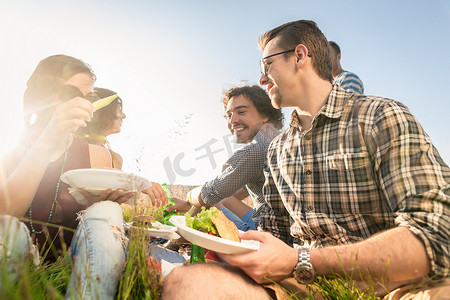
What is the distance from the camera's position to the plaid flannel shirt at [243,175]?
390 centimetres

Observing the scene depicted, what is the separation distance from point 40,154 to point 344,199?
2.10 metres

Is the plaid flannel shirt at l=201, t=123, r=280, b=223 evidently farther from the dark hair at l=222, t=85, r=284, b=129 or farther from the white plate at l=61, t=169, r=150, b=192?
the white plate at l=61, t=169, r=150, b=192

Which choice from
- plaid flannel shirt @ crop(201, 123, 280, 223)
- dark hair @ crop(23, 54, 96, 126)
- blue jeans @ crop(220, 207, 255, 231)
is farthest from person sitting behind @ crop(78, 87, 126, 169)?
blue jeans @ crop(220, 207, 255, 231)

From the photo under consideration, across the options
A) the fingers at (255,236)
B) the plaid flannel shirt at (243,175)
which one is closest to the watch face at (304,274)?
the fingers at (255,236)

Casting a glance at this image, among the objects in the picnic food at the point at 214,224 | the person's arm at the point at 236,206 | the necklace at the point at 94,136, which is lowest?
the person's arm at the point at 236,206

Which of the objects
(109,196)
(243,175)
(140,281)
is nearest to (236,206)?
(243,175)

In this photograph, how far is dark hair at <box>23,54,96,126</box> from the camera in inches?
116

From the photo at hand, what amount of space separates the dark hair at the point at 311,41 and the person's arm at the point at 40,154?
77.9 inches

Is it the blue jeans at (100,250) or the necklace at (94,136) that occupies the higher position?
the necklace at (94,136)

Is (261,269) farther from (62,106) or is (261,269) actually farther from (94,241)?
(62,106)

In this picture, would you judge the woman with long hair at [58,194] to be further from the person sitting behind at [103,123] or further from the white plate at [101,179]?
the person sitting behind at [103,123]

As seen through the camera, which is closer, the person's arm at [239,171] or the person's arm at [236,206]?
the person's arm at [239,171]

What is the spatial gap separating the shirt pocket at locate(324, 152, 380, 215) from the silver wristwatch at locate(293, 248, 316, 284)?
0.52 meters

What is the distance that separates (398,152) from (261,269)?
1.04m
